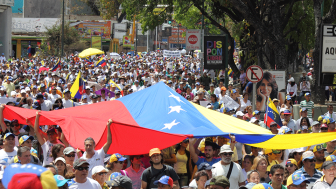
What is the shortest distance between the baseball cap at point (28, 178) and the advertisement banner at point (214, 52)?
633 inches

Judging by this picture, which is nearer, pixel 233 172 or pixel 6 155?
pixel 233 172

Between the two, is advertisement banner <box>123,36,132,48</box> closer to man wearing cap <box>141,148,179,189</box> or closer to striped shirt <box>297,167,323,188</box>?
man wearing cap <box>141,148,179,189</box>

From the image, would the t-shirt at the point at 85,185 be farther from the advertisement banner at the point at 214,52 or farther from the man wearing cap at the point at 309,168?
the advertisement banner at the point at 214,52

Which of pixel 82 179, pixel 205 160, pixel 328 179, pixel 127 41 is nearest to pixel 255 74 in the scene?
pixel 205 160

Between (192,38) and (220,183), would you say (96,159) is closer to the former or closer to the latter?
(220,183)

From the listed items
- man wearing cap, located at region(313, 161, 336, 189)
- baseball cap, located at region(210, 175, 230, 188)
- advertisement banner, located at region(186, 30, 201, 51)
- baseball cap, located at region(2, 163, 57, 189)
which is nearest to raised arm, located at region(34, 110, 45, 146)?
baseball cap, located at region(210, 175, 230, 188)

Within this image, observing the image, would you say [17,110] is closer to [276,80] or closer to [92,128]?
[92,128]

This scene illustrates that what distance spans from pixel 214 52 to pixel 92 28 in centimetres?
4474

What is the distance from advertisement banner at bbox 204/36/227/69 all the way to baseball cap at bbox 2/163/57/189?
52.7ft

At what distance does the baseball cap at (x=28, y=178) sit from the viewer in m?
2.97

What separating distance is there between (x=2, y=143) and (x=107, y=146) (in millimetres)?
2229

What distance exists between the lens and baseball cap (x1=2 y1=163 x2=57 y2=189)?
9.75 feet

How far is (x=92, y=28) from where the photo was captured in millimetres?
61344

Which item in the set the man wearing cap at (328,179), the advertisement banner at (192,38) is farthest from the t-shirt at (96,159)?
the advertisement banner at (192,38)
